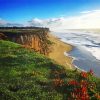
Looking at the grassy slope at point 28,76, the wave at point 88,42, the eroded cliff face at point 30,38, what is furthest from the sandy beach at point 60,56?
the grassy slope at point 28,76

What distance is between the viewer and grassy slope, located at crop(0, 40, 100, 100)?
612 inches

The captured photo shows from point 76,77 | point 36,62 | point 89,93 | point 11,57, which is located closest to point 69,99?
point 89,93

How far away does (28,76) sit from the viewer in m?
18.1

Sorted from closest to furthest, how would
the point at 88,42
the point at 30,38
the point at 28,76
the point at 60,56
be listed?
1. the point at 28,76
2. the point at 30,38
3. the point at 60,56
4. the point at 88,42

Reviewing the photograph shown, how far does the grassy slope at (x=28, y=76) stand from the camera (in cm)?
1555

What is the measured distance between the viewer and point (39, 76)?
18062mm

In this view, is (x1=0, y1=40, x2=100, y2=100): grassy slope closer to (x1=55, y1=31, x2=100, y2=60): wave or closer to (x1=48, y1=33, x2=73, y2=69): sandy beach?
(x1=48, y1=33, x2=73, y2=69): sandy beach

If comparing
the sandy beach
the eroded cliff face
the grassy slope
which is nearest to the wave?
the sandy beach

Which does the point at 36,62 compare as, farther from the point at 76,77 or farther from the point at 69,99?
the point at 69,99

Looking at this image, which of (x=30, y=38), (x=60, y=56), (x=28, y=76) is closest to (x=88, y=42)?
(x=60, y=56)

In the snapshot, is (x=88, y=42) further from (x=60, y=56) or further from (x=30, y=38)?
(x=30, y=38)

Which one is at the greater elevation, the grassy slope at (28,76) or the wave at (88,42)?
the grassy slope at (28,76)

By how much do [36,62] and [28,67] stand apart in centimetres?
118

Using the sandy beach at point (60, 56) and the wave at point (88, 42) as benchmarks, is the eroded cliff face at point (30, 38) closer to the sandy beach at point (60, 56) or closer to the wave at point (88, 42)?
the sandy beach at point (60, 56)
